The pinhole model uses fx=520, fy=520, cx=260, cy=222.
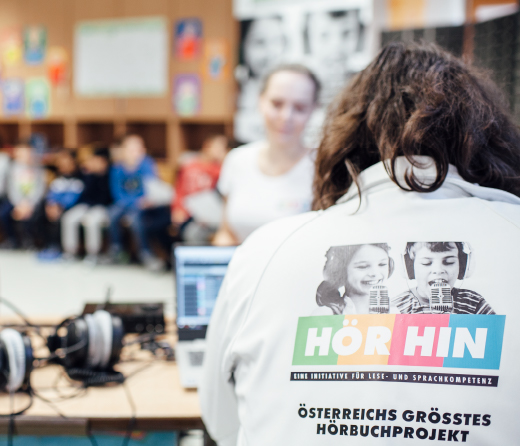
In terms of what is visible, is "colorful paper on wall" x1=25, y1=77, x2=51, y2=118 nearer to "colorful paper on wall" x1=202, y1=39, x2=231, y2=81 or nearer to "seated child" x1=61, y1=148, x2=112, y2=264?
"seated child" x1=61, y1=148, x2=112, y2=264

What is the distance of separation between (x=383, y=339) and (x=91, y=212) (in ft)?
17.4

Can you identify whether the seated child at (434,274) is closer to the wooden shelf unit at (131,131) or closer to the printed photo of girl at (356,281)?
the printed photo of girl at (356,281)

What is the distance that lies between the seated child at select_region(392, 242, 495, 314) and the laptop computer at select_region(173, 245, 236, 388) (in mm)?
789

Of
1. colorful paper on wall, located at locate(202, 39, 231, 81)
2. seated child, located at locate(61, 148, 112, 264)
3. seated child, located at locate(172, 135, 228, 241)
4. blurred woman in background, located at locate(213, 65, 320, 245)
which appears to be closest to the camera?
blurred woman in background, located at locate(213, 65, 320, 245)

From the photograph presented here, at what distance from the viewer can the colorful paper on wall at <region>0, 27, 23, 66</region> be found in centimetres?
673

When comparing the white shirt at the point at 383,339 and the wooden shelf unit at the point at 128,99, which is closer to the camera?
the white shirt at the point at 383,339

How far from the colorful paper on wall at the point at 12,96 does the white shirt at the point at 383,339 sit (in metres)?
6.88

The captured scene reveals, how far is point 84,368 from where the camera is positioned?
4.24 feet

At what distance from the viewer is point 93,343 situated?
1.26 meters

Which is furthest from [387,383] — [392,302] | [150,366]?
[150,366]

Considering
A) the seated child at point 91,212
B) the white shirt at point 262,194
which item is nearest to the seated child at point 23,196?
the seated child at point 91,212

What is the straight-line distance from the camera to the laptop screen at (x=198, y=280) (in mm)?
1468

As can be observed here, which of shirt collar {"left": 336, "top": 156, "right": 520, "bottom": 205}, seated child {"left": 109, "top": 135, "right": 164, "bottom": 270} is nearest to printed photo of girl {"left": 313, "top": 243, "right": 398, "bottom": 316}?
shirt collar {"left": 336, "top": 156, "right": 520, "bottom": 205}

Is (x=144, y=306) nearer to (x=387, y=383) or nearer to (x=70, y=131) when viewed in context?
(x=387, y=383)
